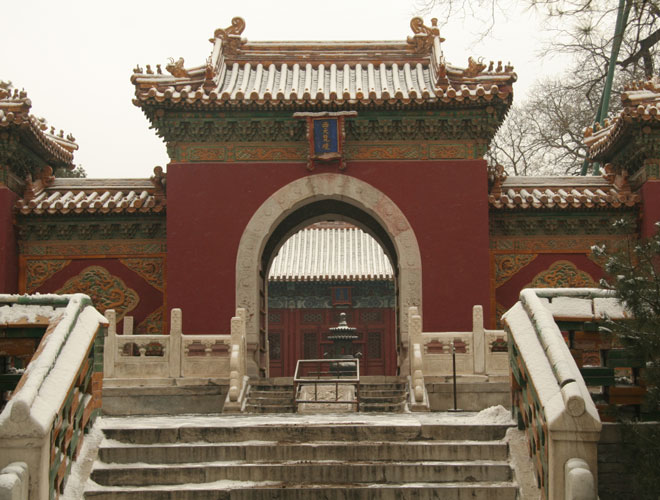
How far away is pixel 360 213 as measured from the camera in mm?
14906

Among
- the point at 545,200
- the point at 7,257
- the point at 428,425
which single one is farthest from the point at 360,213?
the point at 428,425

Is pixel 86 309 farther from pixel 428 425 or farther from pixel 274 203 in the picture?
pixel 274 203

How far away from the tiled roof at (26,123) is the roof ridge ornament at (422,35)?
607 cm

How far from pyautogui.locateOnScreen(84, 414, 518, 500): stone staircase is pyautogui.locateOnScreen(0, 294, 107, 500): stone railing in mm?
402

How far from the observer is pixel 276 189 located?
1367 centimetres

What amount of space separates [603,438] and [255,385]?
6.26 metres

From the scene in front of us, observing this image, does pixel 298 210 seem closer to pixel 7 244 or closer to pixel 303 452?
pixel 7 244

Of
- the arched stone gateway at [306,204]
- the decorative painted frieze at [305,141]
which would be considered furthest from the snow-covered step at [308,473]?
the decorative painted frieze at [305,141]

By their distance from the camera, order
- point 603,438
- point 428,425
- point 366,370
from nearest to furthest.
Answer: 1. point 603,438
2. point 428,425
3. point 366,370

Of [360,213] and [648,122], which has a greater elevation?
[648,122]

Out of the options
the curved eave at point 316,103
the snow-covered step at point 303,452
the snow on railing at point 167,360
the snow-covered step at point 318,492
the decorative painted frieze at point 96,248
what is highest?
the curved eave at point 316,103

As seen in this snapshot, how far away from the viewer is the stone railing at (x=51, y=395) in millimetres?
5367

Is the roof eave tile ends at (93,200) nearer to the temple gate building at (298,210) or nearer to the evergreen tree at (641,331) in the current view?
the temple gate building at (298,210)

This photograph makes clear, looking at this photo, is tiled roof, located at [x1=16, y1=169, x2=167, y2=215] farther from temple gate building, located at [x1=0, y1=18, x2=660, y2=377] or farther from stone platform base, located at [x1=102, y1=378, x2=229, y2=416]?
stone platform base, located at [x1=102, y1=378, x2=229, y2=416]
